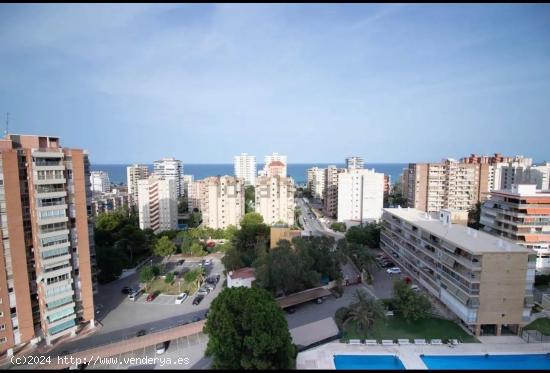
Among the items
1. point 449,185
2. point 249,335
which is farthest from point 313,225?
point 249,335

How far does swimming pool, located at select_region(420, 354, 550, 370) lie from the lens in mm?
14164

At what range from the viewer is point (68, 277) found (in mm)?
16500

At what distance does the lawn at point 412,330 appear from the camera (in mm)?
16500

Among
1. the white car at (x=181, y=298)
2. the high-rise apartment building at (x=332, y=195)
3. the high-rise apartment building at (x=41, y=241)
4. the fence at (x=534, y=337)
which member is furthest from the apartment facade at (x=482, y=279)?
the high-rise apartment building at (x=332, y=195)

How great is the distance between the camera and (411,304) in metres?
16.9

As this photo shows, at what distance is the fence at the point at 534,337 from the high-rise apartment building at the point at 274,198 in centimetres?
2698

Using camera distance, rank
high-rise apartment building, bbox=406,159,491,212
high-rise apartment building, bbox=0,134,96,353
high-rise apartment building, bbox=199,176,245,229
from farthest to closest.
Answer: high-rise apartment building, bbox=406,159,491,212 < high-rise apartment building, bbox=199,176,245,229 < high-rise apartment building, bbox=0,134,96,353

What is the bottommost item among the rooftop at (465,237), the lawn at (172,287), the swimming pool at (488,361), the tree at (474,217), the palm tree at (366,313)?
the lawn at (172,287)

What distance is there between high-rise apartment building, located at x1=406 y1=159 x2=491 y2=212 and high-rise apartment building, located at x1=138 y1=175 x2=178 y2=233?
34.4 metres

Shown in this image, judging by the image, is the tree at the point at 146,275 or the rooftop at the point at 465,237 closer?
the rooftop at the point at 465,237

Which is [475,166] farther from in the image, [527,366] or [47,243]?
[47,243]

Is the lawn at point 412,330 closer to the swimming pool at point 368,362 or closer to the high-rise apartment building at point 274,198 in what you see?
the swimming pool at point 368,362

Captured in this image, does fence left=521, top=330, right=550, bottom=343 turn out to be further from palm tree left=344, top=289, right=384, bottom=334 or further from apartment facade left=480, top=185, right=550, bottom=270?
apartment facade left=480, top=185, right=550, bottom=270

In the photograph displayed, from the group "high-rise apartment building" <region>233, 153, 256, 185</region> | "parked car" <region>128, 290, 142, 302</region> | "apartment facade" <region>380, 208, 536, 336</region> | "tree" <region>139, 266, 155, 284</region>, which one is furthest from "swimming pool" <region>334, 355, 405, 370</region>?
"high-rise apartment building" <region>233, 153, 256, 185</region>
